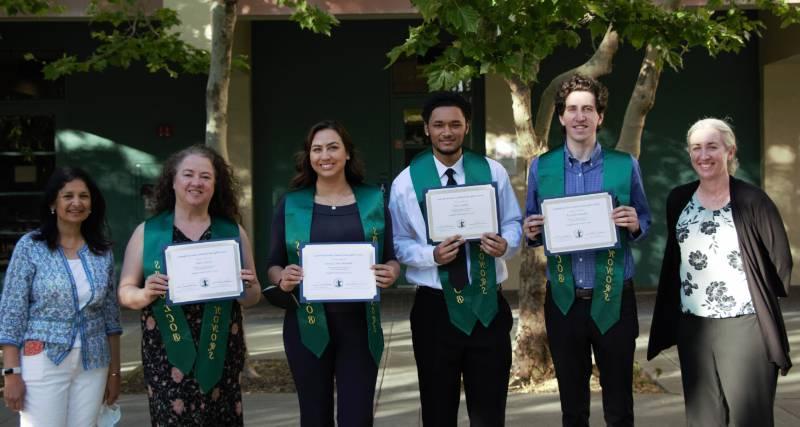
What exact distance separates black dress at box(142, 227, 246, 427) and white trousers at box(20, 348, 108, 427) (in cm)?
33

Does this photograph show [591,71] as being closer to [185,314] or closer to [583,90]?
[583,90]

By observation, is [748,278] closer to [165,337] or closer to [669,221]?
[669,221]

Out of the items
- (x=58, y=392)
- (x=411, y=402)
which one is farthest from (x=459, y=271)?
(x=411, y=402)

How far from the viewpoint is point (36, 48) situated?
42.2 ft

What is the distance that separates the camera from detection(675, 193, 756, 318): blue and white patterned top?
14.0ft

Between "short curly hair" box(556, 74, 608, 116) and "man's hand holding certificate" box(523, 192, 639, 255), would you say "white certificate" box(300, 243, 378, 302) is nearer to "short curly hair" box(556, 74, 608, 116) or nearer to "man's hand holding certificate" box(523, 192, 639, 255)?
"man's hand holding certificate" box(523, 192, 639, 255)

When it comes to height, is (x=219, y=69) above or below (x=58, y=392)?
above

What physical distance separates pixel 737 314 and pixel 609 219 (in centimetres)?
76

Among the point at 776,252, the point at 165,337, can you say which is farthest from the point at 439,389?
the point at 776,252

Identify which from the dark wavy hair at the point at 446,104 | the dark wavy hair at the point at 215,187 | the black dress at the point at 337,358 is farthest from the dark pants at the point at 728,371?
the dark wavy hair at the point at 215,187

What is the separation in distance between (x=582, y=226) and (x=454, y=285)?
2.19 feet

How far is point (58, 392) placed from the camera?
4051mm

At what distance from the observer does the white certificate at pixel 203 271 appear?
3.92 metres

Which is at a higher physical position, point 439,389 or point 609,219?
point 609,219
